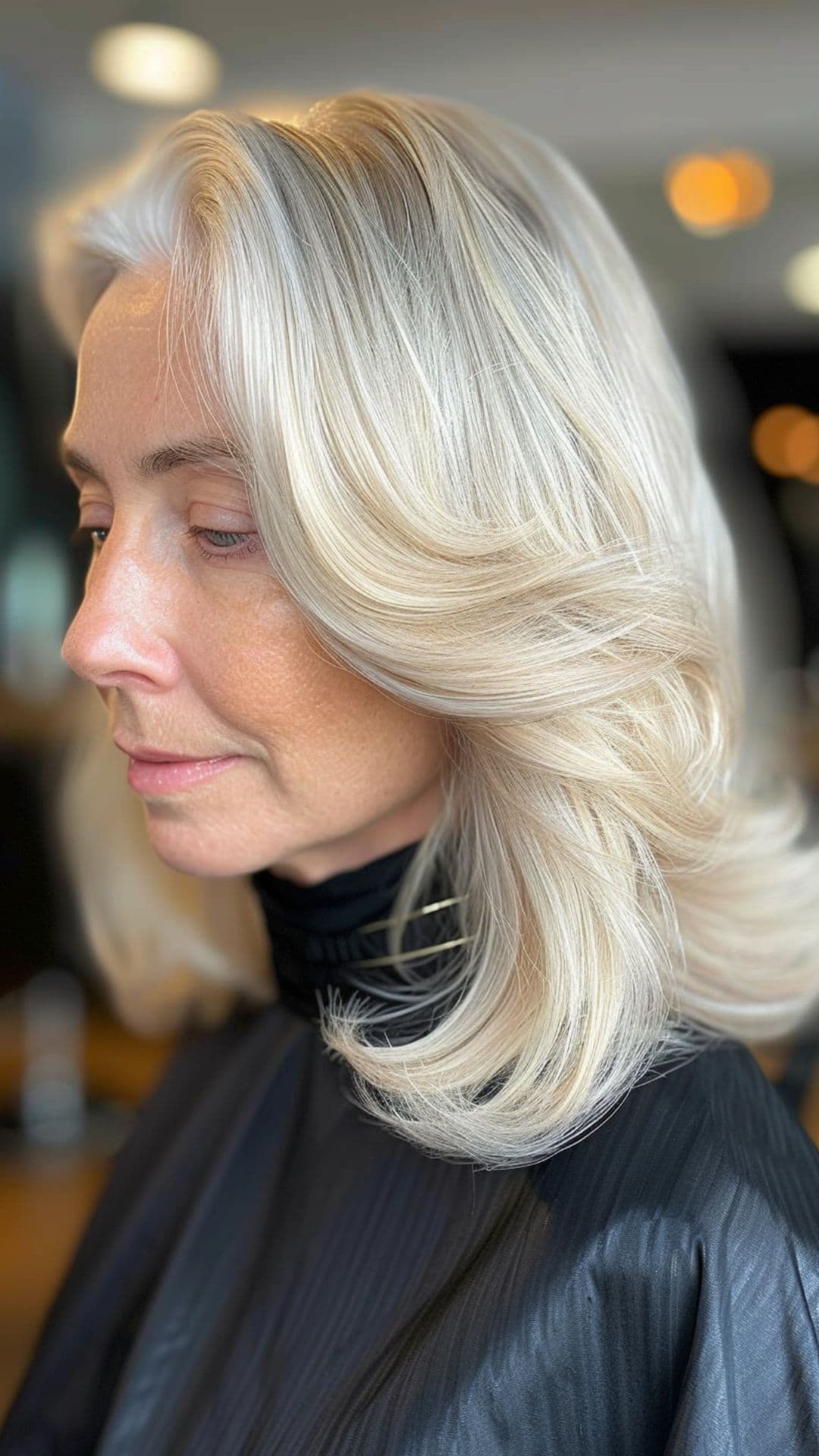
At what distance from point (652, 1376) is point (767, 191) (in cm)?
425

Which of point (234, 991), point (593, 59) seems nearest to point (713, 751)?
point (234, 991)

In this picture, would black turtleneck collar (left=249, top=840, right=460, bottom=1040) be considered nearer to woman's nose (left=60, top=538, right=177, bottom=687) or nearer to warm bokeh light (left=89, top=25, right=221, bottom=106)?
woman's nose (left=60, top=538, right=177, bottom=687)

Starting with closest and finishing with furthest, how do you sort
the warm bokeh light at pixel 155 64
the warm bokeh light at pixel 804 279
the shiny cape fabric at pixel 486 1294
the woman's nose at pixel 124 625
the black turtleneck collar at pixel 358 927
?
the shiny cape fabric at pixel 486 1294, the woman's nose at pixel 124 625, the black turtleneck collar at pixel 358 927, the warm bokeh light at pixel 155 64, the warm bokeh light at pixel 804 279

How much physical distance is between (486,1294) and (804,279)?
490cm

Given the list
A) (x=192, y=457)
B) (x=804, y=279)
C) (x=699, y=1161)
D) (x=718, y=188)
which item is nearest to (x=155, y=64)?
(x=718, y=188)

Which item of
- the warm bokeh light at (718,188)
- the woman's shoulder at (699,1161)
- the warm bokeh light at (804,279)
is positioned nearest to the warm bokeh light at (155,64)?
the warm bokeh light at (718,188)

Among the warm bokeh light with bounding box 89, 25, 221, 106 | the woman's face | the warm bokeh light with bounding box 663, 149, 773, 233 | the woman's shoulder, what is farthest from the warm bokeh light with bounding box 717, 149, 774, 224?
the woman's shoulder

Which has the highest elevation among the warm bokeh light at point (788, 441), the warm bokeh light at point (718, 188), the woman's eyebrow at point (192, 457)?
the warm bokeh light at point (718, 188)

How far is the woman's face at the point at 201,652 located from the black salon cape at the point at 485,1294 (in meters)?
0.23

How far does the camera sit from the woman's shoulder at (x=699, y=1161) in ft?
2.24

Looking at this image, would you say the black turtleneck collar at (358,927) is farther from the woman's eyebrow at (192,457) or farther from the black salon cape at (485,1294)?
the woman's eyebrow at (192,457)

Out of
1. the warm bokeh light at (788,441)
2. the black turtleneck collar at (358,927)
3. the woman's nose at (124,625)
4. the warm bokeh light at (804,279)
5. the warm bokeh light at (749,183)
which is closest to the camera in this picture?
the woman's nose at (124,625)

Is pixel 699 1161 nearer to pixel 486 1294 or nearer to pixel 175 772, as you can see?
pixel 486 1294

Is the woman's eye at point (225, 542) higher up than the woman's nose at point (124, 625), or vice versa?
the woman's eye at point (225, 542)
